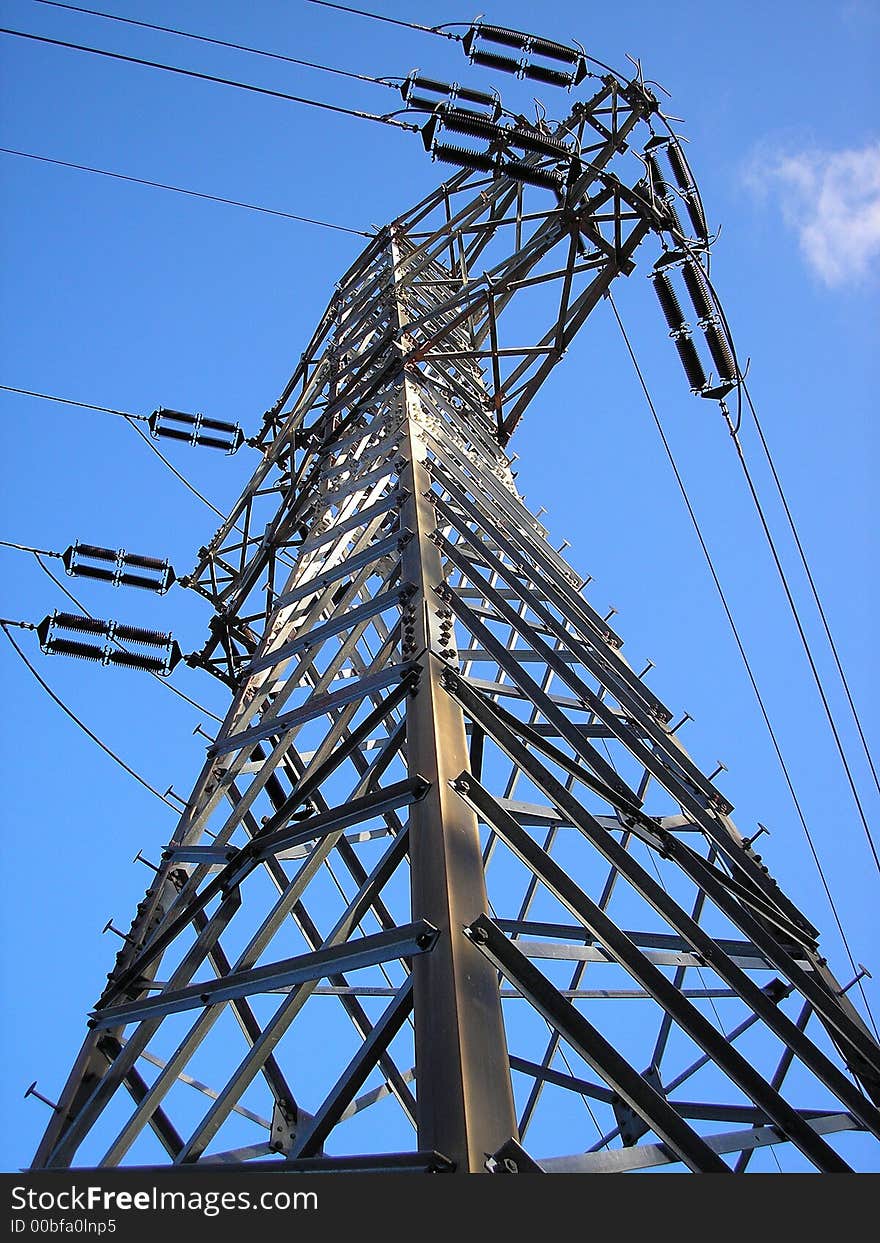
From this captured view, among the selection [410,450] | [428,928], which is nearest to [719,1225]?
[428,928]

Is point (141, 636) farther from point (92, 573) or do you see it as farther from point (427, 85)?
point (427, 85)

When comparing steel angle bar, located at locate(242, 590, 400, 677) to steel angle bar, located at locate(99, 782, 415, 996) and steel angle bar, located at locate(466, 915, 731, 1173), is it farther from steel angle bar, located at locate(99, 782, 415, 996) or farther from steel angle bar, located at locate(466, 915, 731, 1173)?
steel angle bar, located at locate(466, 915, 731, 1173)

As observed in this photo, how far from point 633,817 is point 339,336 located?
7.79 metres

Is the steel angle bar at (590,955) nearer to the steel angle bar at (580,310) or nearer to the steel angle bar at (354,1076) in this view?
the steel angle bar at (354,1076)

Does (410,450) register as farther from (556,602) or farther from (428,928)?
(428,928)

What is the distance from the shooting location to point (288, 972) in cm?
347

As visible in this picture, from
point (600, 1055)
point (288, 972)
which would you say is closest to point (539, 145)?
point (288, 972)

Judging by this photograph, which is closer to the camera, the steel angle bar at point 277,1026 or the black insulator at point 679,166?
the steel angle bar at point 277,1026

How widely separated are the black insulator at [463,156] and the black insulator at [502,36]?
262 centimetres

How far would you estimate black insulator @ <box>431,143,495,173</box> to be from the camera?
31.7ft

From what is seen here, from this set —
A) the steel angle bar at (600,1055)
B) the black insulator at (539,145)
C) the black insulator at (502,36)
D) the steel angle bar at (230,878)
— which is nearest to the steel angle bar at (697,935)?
the steel angle bar at (230,878)

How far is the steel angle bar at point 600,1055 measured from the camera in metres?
2.84

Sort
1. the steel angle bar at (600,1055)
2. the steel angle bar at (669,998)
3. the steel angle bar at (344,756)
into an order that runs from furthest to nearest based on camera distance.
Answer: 1. the steel angle bar at (344,756)
2. the steel angle bar at (669,998)
3. the steel angle bar at (600,1055)

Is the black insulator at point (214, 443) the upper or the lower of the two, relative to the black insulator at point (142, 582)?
upper
